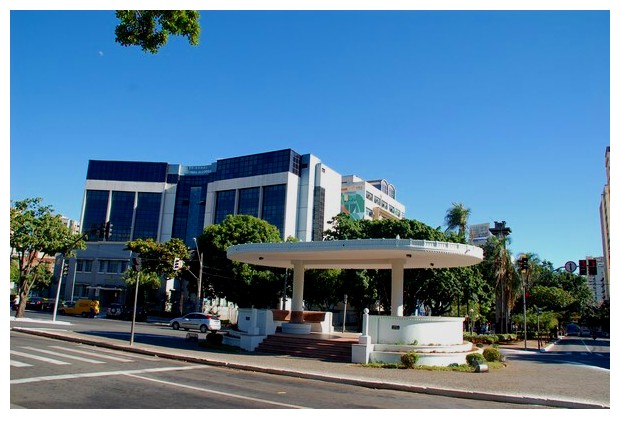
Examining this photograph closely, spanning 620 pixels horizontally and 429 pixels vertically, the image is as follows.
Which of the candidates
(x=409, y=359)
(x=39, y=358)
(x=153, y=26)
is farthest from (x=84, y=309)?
(x=153, y=26)

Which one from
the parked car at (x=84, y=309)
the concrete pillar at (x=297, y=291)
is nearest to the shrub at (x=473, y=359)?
the concrete pillar at (x=297, y=291)

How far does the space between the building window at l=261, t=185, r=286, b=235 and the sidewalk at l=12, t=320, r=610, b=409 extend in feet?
173

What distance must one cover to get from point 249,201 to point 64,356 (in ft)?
204

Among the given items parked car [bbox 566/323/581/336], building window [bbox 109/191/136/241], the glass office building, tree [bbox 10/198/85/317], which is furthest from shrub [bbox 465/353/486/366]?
building window [bbox 109/191/136/241]

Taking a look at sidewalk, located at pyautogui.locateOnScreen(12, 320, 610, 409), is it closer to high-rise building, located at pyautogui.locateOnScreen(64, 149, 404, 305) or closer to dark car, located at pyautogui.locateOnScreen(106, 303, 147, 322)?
dark car, located at pyautogui.locateOnScreen(106, 303, 147, 322)

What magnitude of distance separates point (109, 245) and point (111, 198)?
23.2 meters

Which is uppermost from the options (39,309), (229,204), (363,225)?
(229,204)

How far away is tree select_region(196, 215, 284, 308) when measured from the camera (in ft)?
160

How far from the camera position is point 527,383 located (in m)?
15.9

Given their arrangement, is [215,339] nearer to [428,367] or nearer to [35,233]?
[428,367]

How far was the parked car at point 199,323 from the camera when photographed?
124ft

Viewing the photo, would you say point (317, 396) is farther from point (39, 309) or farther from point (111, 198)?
point (111, 198)

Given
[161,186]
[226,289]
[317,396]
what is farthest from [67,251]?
[161,186]

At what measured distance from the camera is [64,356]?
17.3 metres
